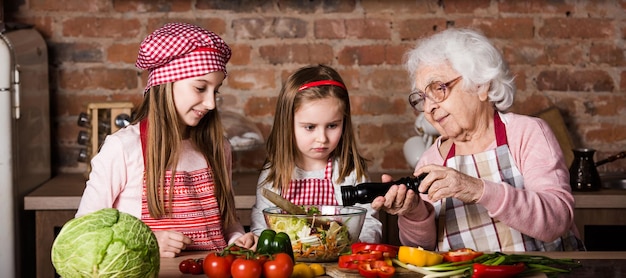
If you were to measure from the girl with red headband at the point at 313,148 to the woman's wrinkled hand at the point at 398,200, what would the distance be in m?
0.33

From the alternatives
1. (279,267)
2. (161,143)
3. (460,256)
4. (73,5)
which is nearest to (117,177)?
(161,143)

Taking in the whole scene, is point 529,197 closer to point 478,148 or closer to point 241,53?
point 478,148

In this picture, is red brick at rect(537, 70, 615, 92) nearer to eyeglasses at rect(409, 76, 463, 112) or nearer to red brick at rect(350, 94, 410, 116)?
red brick at rect(350, 94, 410, 116)

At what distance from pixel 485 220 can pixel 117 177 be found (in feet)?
3.47

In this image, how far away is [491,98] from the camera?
248 centimetres

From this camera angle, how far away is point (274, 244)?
1982mm

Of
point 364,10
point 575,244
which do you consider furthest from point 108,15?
point 575,244

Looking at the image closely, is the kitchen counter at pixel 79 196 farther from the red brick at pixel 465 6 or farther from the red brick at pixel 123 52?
the red brick at pixel 465 6

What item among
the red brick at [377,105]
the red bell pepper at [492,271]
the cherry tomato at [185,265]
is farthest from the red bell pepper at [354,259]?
the red brick at [377,105]

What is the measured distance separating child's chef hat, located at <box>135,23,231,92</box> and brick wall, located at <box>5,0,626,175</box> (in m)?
1.18

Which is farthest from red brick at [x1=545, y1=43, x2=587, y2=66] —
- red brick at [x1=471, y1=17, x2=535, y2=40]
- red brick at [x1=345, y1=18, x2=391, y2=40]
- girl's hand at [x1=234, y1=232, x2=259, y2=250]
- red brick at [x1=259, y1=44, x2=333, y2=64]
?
girl's hand at [x1=234, y1=232, x2=259, y2=250]

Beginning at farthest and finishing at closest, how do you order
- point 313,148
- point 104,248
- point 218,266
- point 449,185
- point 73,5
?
point 73,5 → point 313,148 → point 449,185 → point 218,266 → point 104,248

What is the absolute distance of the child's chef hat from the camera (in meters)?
2.44

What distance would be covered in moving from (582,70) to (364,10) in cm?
97
